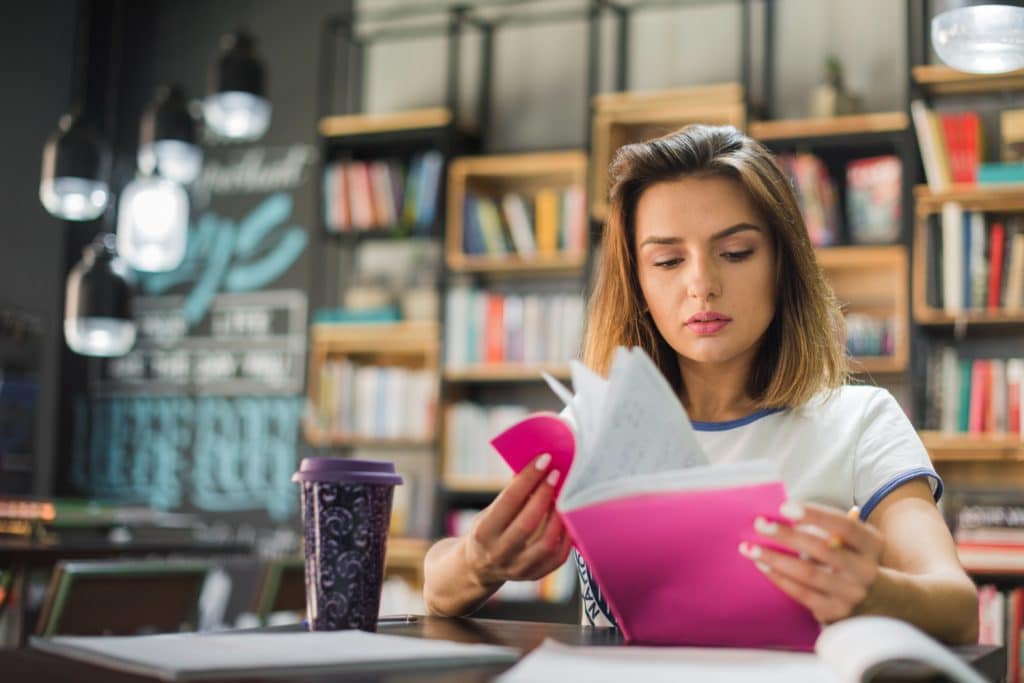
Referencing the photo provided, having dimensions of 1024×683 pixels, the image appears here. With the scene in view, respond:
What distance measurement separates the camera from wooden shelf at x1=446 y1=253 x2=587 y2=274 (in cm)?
453

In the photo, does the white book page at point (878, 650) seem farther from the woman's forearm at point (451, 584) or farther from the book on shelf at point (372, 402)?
the book on shelf at point (372, 402)

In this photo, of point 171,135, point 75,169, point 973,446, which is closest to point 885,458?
point 973,446

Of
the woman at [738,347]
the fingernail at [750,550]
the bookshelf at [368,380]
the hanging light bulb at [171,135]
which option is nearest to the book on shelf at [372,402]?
the bookshelf at [368,380]

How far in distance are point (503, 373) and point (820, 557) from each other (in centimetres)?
372

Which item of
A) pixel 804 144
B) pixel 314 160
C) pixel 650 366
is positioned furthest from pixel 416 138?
pixel 650 366

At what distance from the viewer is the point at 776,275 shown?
4.54 ft

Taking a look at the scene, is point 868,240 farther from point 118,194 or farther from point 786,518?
point 118,194

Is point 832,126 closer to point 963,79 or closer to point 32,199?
point 963,79

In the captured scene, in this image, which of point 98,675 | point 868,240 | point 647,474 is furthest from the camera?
point 868,240

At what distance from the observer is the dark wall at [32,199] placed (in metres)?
5.75

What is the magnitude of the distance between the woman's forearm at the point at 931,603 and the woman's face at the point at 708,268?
381 mm

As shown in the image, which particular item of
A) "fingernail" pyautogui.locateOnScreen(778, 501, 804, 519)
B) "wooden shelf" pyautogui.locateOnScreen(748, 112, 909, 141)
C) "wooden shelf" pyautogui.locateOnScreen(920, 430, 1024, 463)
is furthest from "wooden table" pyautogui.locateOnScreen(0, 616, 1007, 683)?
"wooden shelf" pyautogui.locateOnScreen(748, 112, 909, 141)

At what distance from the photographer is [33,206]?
585 cm

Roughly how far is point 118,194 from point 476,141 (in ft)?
7.24
